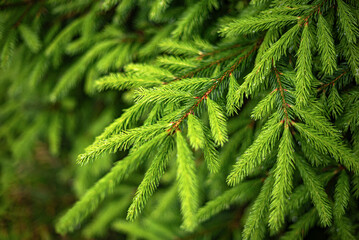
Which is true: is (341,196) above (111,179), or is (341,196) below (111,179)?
below

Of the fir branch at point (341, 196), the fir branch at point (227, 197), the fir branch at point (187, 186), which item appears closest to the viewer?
the fir branch at point (187, 186)

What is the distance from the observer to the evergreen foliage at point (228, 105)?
2.70ft

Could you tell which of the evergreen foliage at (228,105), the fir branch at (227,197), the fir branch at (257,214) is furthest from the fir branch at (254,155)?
the fir branch at (227,197)

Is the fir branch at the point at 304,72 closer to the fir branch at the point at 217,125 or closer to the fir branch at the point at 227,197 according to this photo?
the fir branch at the point at 217,125

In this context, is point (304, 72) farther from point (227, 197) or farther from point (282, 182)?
point (227, 197)

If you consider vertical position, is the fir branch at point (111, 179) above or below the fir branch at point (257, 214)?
above

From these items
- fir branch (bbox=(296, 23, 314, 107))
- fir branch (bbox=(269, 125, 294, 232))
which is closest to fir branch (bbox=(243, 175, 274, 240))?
fir branch (bbox=(269, 125, 294, 232))

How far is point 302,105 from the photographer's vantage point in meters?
0.84

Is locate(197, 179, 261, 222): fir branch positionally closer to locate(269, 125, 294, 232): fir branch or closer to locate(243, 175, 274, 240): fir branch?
locate(243, 175, 274, 240): fir branch

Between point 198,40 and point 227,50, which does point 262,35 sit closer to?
point 227,50

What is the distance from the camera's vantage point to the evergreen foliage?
82cm

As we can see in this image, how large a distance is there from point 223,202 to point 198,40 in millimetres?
871

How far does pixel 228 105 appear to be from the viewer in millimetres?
890

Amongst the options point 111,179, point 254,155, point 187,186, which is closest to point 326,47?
point 254,155
